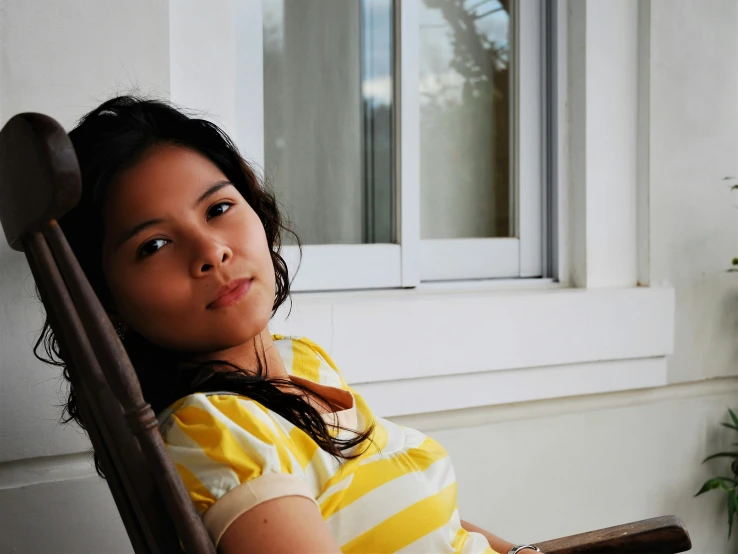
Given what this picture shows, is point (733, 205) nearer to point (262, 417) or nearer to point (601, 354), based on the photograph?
point (601, 354)

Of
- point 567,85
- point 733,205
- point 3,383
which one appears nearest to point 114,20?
point 3,383

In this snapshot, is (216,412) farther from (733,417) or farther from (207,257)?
(733,417)

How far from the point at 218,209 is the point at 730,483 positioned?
4.81ft

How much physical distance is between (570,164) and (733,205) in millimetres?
427

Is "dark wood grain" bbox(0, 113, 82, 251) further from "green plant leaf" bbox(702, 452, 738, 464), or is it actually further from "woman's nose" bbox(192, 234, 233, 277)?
"green plant leaf" bbox(702, 452, 738, 464)

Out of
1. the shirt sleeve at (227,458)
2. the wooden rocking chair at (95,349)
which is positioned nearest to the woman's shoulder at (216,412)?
the shirt sleeve at (227,458)

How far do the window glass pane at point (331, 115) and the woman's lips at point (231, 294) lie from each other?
66cm

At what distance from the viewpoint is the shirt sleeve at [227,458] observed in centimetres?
64

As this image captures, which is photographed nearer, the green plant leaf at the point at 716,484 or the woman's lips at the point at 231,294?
the woman's lips at the point at 231,294

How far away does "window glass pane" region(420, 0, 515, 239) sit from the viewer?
5.31 feet

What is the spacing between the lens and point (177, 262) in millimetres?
779

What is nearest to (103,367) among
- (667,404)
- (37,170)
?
(37,170)

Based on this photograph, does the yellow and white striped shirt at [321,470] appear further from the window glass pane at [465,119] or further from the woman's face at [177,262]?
the window glass pane at [465,119]

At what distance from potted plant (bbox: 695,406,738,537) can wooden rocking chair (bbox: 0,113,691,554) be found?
57.4 inches
